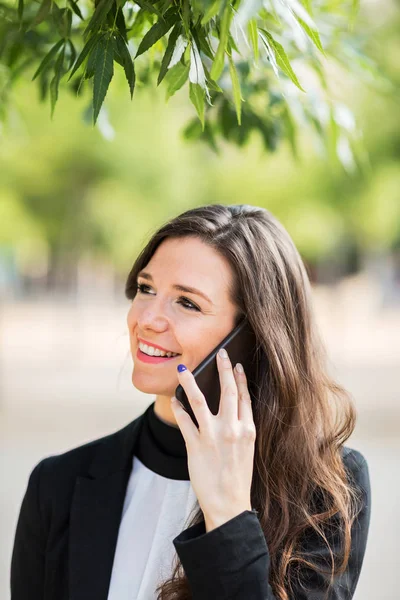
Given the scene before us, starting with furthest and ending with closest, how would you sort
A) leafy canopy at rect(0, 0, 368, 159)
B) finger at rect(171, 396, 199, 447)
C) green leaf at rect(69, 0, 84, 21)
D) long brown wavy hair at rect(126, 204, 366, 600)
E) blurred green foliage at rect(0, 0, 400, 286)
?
blurred green foliage at rect(0, 0, 400, 286), long brown wavy hair at rect(126, 204, 366, 600), finger at rect(171, 396, 199, 447), green leaf at rect(69, 0, 84, 21), leafy canopy at rect(0, 0, 368, 159)

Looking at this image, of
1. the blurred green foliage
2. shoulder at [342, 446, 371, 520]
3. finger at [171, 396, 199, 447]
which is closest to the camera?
finger at [171, 396, 199, 447]

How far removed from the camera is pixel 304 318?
2.51 meters

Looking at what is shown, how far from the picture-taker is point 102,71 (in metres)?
1.67

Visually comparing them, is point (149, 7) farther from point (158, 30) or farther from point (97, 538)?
point (97, 538)

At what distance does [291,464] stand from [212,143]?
4.74 ft

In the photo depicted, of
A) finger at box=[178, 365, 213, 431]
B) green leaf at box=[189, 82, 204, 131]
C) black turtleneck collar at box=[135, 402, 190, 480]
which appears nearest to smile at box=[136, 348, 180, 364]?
finger at box=[178, 365, 213, 431]

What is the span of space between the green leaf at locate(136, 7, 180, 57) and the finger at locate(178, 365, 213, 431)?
0.88 metres

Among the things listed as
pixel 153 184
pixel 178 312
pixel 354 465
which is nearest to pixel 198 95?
pixel 178 312

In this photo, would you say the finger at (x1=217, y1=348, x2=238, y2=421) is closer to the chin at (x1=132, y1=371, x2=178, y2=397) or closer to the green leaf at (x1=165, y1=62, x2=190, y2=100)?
the chin at (x1=132, y1=371, x2=178, y2=397)

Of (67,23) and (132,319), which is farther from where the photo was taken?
(132,319)

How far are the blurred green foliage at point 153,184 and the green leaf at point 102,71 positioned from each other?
1158cm

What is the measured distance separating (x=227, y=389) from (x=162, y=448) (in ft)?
1.35

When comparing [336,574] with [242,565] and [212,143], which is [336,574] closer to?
[242,565]

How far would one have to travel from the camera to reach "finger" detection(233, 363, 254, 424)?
2.11 meters
